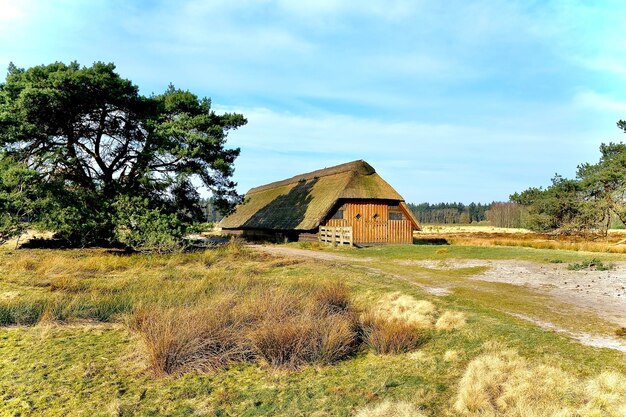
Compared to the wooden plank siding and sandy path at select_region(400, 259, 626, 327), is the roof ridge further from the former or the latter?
sandy path at select_region(400, 259, 626, 327)

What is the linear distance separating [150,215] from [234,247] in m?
4.37

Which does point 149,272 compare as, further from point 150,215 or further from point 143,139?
point 143,139

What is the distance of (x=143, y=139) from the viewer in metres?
21.5

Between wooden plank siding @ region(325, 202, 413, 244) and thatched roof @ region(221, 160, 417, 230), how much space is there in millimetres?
807

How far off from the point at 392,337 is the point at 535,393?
7.50ft

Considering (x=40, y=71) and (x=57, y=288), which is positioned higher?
(x=40, y=71)

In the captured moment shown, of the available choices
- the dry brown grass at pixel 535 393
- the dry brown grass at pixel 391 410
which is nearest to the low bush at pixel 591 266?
the dry brown grass at pixel 535 393

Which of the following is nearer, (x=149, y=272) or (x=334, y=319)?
(x=334, y=319)

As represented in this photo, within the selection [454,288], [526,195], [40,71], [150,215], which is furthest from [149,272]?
[526,195]

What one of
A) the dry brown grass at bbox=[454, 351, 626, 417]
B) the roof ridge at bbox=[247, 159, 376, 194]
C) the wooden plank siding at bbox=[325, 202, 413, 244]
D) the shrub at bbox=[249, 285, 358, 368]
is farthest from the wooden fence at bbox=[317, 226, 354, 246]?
the dry brown grass at bbox=[454, 351, 626, 417]

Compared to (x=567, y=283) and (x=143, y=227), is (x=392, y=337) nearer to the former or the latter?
(x=567, y=283)

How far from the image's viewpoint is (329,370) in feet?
18.6

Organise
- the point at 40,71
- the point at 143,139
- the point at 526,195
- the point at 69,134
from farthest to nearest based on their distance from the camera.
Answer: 1. the point at 526,195
2. the point at 143,139
3. the point at 69,134
4. the point at 40,71

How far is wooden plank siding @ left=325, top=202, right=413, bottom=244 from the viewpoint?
29.0 m
